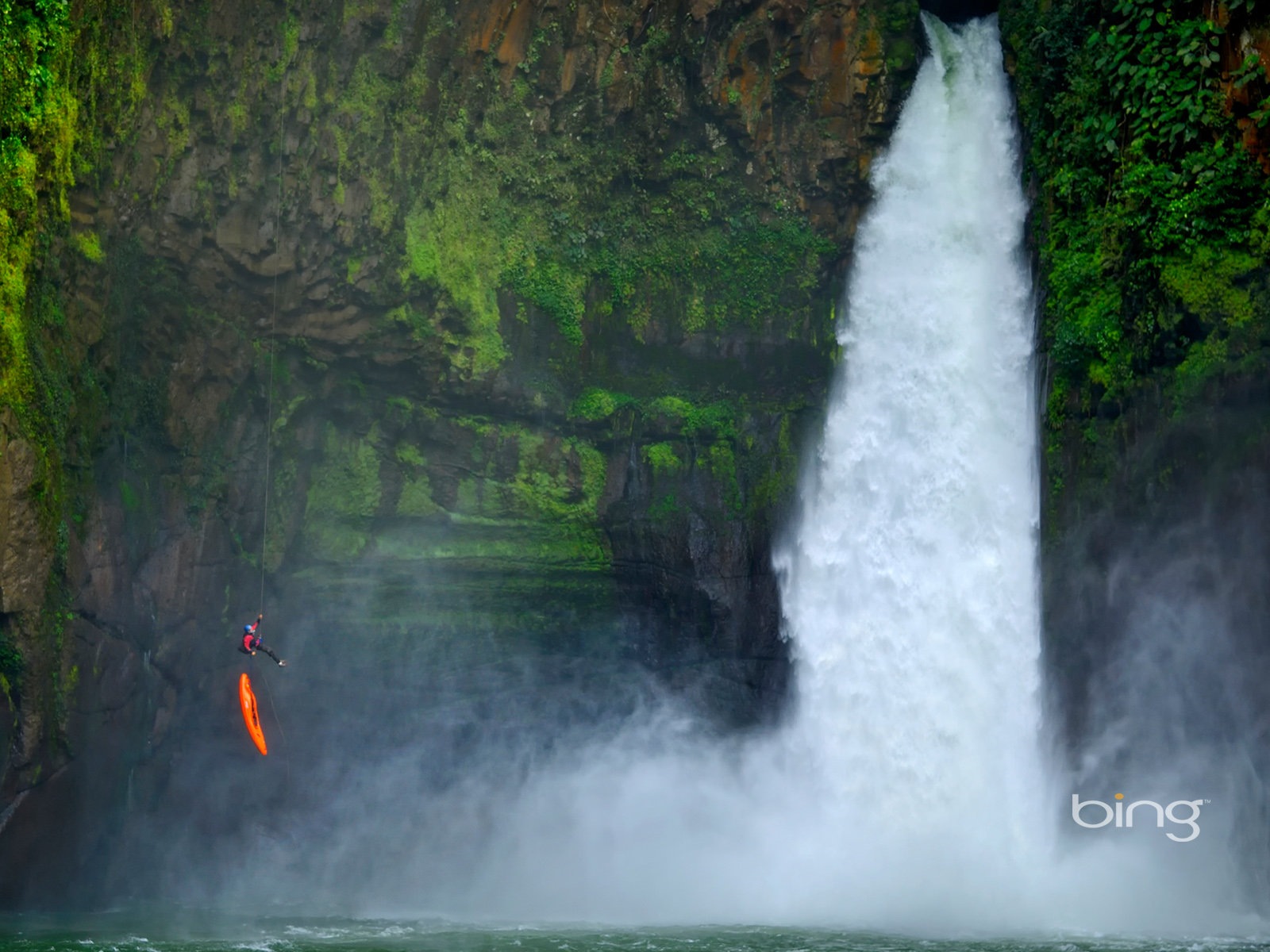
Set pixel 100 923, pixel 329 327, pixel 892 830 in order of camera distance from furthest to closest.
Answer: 1. pixel 329 327
2. pixel 892 830
3. pixel 100 923

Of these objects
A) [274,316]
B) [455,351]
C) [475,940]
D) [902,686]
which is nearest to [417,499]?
[455,351]

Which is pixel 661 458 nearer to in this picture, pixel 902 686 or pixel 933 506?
pixel 933 506

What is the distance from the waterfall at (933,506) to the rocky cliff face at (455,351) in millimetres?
831

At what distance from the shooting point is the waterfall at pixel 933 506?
74.8 ft

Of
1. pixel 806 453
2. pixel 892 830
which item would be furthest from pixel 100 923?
pixel 806 453

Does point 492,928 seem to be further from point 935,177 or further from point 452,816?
point 935,177

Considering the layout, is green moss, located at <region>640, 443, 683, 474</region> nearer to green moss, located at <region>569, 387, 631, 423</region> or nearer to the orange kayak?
green moss, located at <region>569, 387, 631, 423</region>

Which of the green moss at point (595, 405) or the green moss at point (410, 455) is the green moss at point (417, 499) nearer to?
the green moss at point (410, 455)

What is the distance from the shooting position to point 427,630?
25125mm

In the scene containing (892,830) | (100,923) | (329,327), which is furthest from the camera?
(329,327)

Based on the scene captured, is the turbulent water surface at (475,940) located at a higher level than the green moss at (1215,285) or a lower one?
lower

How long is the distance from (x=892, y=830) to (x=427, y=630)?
899 cm

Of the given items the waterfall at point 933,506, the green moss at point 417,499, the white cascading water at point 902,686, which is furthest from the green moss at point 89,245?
the waterfall at point 933,506

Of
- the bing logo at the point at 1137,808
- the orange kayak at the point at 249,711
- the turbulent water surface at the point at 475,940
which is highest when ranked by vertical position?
the orange kayak at the point at 249,711
